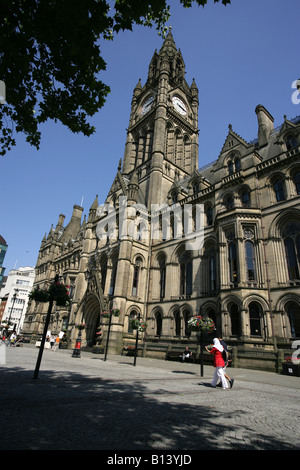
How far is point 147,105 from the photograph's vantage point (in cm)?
5241

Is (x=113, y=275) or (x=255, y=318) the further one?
(x=113, y=275)

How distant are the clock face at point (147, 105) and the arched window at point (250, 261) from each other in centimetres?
3942

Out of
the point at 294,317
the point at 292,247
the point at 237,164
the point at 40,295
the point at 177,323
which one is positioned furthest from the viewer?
the point at 177,323

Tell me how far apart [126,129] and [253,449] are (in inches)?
2176

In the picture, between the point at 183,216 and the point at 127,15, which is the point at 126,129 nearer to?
the point at 183,216

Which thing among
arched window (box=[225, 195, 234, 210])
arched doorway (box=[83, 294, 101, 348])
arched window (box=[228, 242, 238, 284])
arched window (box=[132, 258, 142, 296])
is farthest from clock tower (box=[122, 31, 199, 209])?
arched window (box=[228, 242, 238, 284])

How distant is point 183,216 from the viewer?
107 ft

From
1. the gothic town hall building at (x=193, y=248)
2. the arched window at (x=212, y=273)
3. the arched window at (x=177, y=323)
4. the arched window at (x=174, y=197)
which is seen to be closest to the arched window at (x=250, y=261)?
the gothic town hall building at (x=193, y=248)

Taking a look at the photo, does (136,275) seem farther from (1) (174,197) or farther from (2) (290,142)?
(2) (290,142)

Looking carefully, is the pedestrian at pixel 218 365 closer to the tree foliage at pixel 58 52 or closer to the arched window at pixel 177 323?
the tree foliage at pixel 58 52

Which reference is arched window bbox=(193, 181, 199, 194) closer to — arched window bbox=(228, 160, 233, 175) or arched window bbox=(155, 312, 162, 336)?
arched window bbox=(228, 160, 233, 175)

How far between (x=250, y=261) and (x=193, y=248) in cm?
759

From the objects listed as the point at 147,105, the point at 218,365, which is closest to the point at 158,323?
the point at 218,365

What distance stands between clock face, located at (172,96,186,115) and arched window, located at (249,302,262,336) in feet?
137
